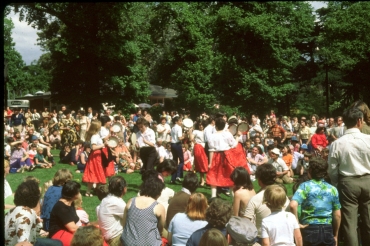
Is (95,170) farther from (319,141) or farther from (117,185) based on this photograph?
(319,141)

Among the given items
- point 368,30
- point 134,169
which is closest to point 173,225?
point 134,169

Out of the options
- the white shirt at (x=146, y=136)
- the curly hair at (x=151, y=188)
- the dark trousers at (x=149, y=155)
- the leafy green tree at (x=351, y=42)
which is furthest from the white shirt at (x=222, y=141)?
the leafy green tree at (x=351, y=42)

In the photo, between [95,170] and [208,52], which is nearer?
[95,170]

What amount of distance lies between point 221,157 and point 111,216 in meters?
4.40

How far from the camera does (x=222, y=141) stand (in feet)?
34.2

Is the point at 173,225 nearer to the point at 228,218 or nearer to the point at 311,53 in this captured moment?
the point at 228,218

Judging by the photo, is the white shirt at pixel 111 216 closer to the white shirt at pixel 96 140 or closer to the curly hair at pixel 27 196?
the curly hair at pixel 27 196

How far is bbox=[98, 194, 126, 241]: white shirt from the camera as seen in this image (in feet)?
20.9

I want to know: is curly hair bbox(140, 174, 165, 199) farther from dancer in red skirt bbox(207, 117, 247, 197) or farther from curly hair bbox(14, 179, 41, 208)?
dancer in red skirt bbox(207, 117, 247, 197)

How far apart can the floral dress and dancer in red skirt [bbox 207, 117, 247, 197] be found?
5.50 m

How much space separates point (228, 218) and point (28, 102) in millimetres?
63478

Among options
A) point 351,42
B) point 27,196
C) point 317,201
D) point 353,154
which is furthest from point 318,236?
point 351,42

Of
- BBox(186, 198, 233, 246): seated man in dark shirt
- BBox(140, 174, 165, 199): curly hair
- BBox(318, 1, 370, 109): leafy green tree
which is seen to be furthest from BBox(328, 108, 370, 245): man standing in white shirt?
BBox(318, 1, 370, 109): leafy green tree

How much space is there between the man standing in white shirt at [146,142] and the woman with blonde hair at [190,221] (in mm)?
6171
